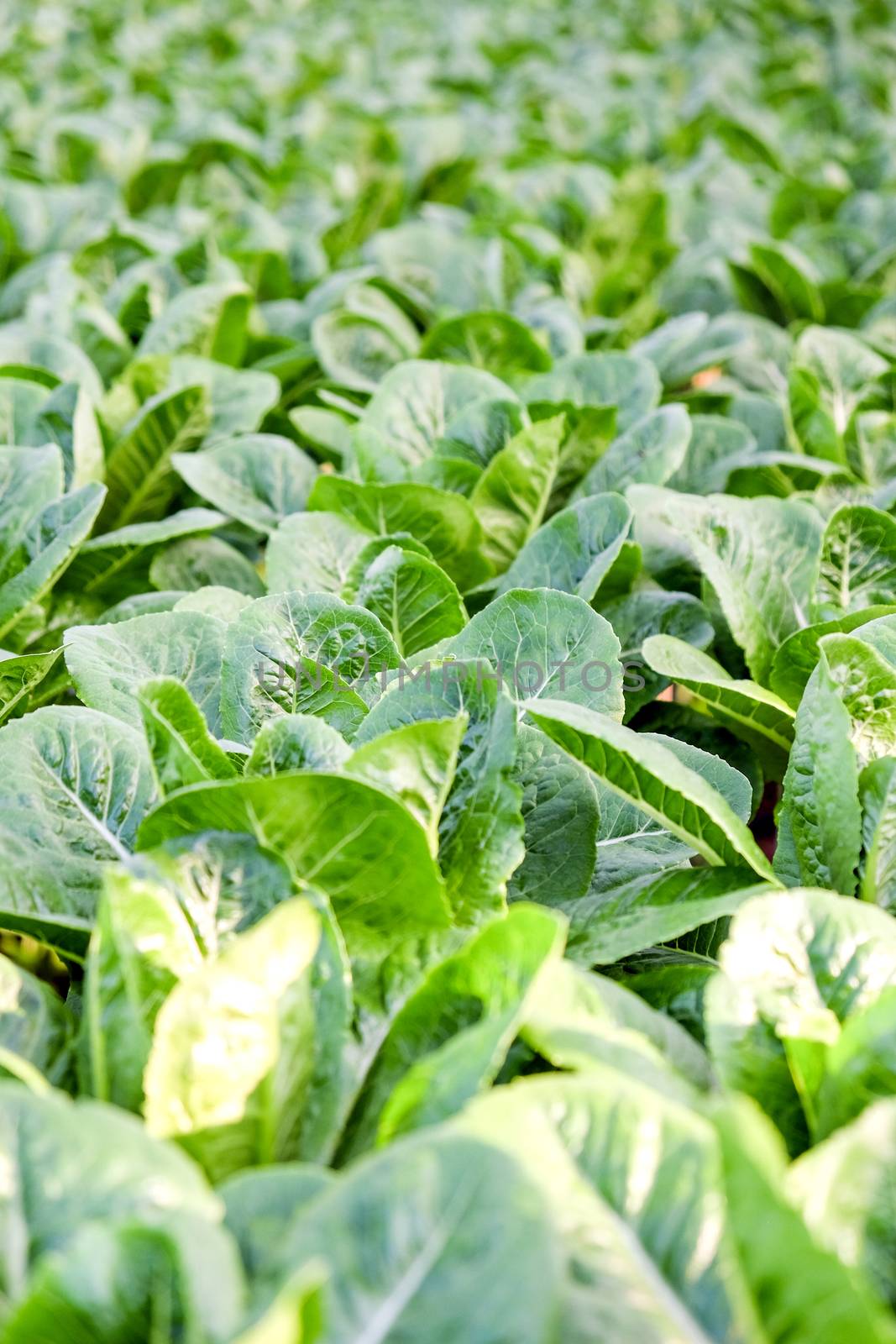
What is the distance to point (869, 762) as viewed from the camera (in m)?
1.32

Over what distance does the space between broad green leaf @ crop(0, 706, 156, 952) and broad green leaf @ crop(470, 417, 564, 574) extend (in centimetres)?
77

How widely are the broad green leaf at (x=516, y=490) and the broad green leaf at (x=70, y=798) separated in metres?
0.77

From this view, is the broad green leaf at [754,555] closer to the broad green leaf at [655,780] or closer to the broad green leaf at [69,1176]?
the broad green leaf at [655,780]

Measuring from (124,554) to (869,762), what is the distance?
1248mm

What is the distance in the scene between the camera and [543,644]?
1.45m

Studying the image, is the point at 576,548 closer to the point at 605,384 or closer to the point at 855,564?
the point at 855,564

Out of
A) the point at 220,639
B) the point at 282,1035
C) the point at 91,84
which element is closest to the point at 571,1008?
the point at 282,1035

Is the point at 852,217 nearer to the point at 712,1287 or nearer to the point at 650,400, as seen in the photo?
the point at 650,400

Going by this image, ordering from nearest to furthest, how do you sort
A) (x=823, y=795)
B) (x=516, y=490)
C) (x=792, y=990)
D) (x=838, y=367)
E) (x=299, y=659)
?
1. (x=792, y=990)
2. (x=823, y=795)
3. (x=299, y=659)
4. (x=516, y=490)
5. (x=838, y=367)

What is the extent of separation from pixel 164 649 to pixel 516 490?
2.22ft

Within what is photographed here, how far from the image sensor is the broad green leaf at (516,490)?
6.26 feet

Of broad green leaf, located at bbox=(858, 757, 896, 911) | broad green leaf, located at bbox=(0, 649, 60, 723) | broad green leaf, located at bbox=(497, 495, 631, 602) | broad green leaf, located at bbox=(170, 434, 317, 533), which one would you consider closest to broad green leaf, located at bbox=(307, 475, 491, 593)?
broad green leaf, located at bbox=(497, 495, 631, 602)

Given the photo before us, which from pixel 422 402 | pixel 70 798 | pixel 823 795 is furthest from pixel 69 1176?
pixel 422 402

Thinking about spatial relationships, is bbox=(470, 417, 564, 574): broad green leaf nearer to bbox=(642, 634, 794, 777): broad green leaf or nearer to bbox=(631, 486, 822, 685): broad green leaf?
bbox=(631, 486, 822, 685): broad green leaf
